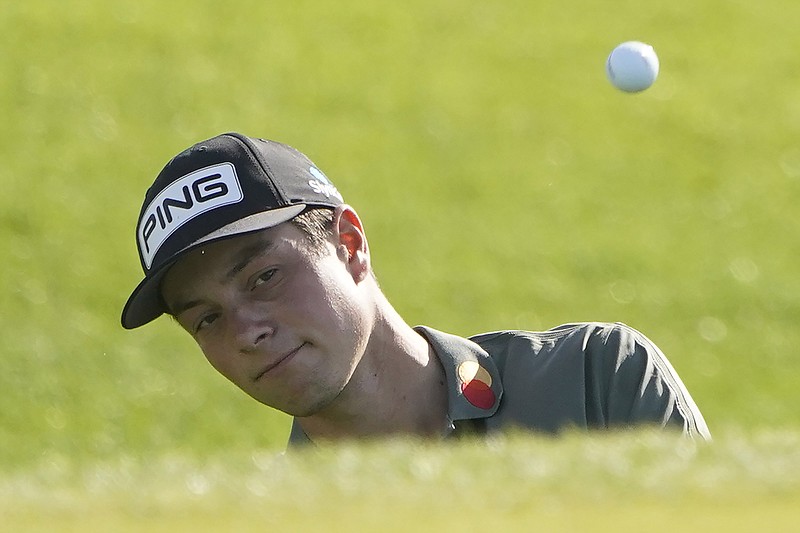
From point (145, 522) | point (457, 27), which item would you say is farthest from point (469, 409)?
point (457, 27)

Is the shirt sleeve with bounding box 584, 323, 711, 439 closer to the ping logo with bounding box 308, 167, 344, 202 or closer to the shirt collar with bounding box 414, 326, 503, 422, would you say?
the shirt collar with bounding box 414, 326, 503, 422

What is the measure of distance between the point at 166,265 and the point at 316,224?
482mm

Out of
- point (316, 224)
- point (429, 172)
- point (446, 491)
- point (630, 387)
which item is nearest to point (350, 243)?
point (316, 224)

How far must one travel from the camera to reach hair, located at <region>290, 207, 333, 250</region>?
4.02m

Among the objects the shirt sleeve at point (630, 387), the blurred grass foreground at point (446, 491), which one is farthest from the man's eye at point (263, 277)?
the blurred grass foreground at point (446, 491)

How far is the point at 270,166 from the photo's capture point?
4.06m

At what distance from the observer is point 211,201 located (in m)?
3.92

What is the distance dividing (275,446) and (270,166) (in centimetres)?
744

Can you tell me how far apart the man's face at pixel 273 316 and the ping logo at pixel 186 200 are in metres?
0.09

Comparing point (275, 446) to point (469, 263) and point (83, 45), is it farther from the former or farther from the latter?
point (83, 45)

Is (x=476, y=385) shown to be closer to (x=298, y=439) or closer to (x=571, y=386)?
(x=571, y=386)

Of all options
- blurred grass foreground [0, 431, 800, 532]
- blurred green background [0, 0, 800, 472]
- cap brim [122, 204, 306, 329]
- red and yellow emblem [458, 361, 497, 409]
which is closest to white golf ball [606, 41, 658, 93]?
red and yellow emblem [458, 361, 497, 409]

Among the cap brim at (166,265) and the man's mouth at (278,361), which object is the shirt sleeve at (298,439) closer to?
the man's mouth at (278,361)

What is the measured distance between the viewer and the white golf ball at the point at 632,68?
305 inches
